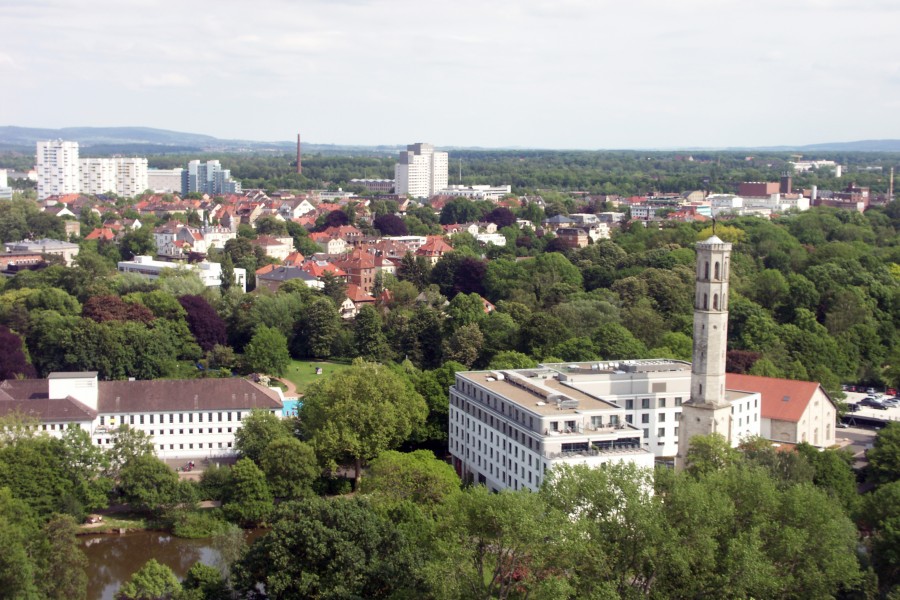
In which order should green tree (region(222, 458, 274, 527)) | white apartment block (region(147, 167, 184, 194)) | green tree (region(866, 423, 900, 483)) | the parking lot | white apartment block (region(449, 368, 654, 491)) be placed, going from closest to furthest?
1. white apartment block (region(449, 368, 654, 491))
2. green tree (region(222, 458, 274, 527))
3. green tree (region(866, 423, 900, 483))
4. the parking lot
5. white apartment block (region(147, 167, 184, 194))

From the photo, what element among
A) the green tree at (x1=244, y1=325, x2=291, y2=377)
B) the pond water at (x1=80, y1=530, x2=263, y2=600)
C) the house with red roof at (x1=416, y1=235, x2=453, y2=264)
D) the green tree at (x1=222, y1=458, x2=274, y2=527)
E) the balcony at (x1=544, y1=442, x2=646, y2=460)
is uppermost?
the house with red roof at (x1=416, y1=235, x2=453, y2=264)

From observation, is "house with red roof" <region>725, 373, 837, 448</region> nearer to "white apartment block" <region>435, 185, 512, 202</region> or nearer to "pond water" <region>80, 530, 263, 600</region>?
"pond water" <region>80, 530, 263, 600</region>

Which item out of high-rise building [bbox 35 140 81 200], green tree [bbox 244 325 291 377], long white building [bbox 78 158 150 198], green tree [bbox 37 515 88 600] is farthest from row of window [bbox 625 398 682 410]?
high-rise building [bbox 35 140 81 200]

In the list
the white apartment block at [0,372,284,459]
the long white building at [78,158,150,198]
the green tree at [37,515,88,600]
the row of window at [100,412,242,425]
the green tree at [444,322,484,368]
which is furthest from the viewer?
the long white building at [78,158,150,198]

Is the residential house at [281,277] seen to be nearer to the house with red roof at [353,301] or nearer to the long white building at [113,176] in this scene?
the house with red roof at [353,301]

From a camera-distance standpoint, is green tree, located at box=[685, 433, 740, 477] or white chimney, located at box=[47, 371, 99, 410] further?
white chimney, located at box=[47, 371, 99, 410]

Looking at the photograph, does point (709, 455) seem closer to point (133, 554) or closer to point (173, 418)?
point (133, 554)

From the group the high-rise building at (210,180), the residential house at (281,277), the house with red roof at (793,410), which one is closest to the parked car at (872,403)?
the house with red roof at (793,410)
